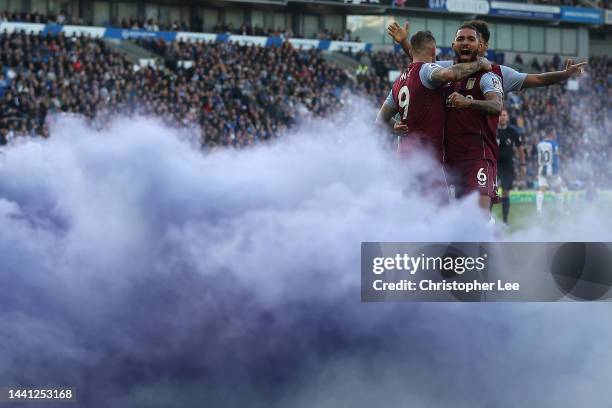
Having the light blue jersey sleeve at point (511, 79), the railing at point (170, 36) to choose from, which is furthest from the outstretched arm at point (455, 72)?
the railing at point (170, 36)

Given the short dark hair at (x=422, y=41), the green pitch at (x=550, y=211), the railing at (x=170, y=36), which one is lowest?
the green pitch at (x=550, y=211)

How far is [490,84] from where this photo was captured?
26.1 ft

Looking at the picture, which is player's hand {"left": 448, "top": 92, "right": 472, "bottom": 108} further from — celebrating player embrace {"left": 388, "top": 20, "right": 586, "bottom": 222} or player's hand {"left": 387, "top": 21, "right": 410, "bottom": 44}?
player's hand {"left": 387, "top": 21, "right": 410, "bottom": 44}

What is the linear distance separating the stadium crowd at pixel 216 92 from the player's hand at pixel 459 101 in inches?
629

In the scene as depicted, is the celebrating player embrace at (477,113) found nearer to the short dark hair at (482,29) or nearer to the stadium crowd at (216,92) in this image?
the short dark hair at (482,29)

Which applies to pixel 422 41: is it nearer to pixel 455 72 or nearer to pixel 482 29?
pixel 482 29

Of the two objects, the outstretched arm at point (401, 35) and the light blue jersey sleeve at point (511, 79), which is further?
the outstretched arm at point (401, 35)

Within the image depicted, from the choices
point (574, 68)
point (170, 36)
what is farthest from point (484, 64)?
point (170, 36)

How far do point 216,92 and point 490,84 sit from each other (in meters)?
27.8

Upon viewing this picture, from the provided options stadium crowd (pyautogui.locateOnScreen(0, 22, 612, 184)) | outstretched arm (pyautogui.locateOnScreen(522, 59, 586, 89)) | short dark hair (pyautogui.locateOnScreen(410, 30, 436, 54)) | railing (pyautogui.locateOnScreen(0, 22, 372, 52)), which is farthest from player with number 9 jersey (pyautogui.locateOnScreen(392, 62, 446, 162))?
railing (pyautogui.locateOnScreen(0, 22, 372, 52))

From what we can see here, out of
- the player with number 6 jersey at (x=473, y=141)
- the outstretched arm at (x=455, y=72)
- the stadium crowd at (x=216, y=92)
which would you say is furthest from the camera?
the stadium crowd at (x=216, y=92)

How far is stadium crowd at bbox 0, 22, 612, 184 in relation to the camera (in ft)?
95.0

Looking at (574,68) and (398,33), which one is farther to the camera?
(398,33)

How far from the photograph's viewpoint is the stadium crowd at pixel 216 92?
28953 millimetres
